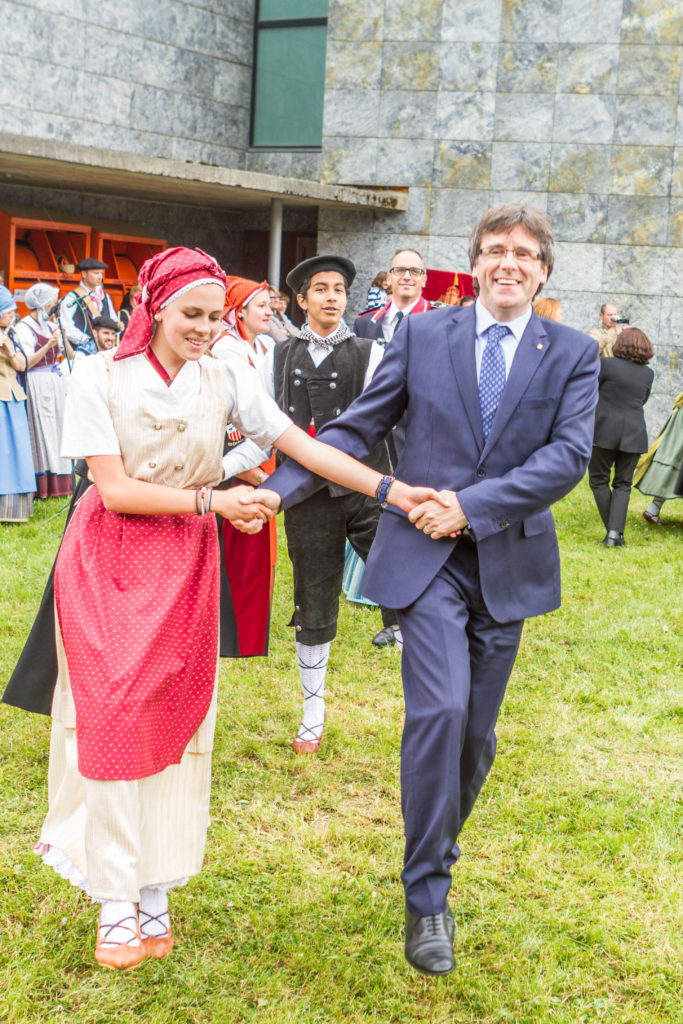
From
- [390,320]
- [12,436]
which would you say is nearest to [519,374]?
[390,320]

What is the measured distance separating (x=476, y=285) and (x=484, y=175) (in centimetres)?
1353

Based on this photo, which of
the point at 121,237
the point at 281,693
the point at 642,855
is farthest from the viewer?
the point at 121,237

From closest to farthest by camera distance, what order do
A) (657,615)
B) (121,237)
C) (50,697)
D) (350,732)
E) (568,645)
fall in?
(50,697)
(350,732)
(568,645)
(657,615)
(121,237)

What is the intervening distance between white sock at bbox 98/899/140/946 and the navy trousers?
0.78 metres

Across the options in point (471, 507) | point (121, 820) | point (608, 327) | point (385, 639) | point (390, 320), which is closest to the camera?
point (121, 820)

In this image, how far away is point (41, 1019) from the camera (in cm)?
289

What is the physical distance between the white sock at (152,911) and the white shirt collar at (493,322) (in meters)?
1.98

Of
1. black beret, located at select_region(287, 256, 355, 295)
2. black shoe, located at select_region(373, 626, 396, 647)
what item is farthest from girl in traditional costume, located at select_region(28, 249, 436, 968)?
black shoe, located at select_region(373, 626, 396, 647)

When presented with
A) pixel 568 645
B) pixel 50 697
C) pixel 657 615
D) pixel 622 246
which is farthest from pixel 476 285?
pixel 622 246

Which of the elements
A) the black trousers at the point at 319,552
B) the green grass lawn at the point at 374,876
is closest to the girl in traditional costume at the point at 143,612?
the green grass lawn at the point at 374,876

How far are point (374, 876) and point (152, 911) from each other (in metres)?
0.91

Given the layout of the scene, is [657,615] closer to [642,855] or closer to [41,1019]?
[642,855]

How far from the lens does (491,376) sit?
3242 millimetres

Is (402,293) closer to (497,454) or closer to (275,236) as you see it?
(497,454)
